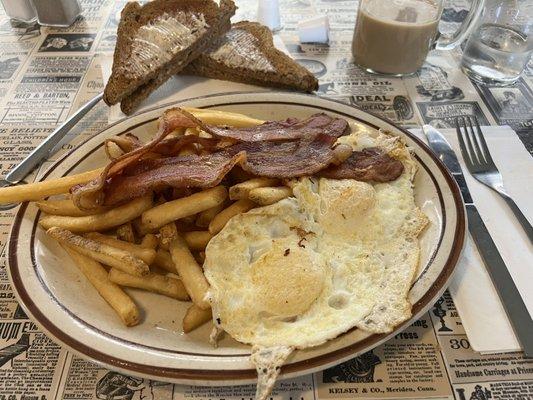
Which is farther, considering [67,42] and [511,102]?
[67,42]

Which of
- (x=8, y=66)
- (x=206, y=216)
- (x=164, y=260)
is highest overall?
(x=206, y=216)

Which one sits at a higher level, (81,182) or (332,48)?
(81,182)

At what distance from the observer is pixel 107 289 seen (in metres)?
1.44

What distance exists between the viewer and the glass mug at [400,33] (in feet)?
8.29

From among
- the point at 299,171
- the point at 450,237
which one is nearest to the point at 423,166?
the point at 450,237

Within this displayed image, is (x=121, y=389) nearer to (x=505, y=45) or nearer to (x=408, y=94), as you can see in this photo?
(x=408, y=94)

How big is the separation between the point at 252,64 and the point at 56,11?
1.64m

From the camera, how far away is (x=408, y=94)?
2.62m

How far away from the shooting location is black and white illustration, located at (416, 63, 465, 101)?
8.58 feet

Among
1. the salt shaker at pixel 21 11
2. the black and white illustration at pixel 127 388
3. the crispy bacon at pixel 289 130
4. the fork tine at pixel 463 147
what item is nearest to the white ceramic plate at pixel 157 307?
the black and white illustration at pixel 127 388

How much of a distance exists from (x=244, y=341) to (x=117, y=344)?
1.15ft

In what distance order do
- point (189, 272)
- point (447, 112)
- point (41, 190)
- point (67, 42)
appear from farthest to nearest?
point (67, 42) < point (447, 112) < point (41, 190) < point (189, 272)

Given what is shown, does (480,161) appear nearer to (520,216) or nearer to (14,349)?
(520,216)

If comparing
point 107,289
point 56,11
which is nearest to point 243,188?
point 107,289
